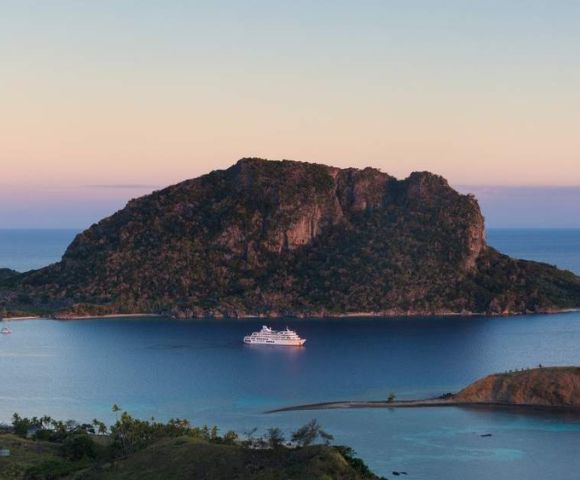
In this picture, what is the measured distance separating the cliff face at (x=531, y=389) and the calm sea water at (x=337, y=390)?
467cm

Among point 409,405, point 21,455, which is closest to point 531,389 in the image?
point 409,405

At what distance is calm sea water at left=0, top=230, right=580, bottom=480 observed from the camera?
110188mm

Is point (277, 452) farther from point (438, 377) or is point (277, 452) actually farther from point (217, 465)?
point (438, 377)

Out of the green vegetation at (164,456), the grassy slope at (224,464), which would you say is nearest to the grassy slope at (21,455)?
the green vegetation at (164,456)

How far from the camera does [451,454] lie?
10994 centimetres

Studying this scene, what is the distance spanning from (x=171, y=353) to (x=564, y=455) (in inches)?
3535

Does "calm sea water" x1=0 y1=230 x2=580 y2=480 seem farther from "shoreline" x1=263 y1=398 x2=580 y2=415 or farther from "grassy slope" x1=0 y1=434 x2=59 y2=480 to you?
"grassy slope" x1=0 y1=434 x2=59 y2=480

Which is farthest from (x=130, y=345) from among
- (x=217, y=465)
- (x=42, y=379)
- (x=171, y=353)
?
(x=217, y=465)

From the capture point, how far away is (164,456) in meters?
93.6

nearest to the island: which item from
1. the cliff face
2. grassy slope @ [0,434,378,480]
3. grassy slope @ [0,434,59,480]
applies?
the cliff face

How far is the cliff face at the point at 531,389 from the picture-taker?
137250mm

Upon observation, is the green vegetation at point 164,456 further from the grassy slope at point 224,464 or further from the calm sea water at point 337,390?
the calm sea water at point 337,390

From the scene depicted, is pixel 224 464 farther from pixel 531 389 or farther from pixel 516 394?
pixel 531 389

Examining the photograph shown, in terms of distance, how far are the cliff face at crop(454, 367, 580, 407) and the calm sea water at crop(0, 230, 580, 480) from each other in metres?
4.67
